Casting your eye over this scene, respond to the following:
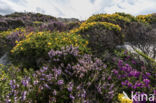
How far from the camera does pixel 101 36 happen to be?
5.20 m

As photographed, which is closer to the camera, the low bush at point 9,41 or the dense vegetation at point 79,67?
the dense vegetation at point 79,67

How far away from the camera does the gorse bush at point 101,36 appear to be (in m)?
5.16

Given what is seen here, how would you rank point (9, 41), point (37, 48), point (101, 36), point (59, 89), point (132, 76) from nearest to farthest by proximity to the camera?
point (59, 89) < point (132, 76) < point (37, 48) < point (101, 36) < point (9, 41)

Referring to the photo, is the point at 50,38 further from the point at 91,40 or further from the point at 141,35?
the point at 141,35

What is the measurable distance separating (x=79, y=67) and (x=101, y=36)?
253cm

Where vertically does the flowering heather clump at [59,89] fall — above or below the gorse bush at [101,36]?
below

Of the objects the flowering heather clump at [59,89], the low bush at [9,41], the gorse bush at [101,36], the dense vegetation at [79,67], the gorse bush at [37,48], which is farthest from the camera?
the low bush at [9,41]

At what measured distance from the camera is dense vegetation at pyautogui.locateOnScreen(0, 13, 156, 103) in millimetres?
2396

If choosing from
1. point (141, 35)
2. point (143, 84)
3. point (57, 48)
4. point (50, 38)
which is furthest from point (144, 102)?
point (141, 35)

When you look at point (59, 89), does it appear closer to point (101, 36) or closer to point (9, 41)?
point (101, 36)

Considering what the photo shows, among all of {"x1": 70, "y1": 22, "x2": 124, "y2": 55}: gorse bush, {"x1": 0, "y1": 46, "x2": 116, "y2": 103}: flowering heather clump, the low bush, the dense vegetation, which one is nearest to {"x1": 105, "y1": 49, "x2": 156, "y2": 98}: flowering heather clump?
the dense vegetation

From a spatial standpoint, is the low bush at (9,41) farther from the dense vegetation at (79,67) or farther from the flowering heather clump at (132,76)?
the flowering heather clump at (132,76)

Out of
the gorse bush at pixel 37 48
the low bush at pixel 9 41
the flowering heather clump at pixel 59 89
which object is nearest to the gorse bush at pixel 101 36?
the gorse bush at pixel 37 48

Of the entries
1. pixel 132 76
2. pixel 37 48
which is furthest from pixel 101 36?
pixel 37 48
